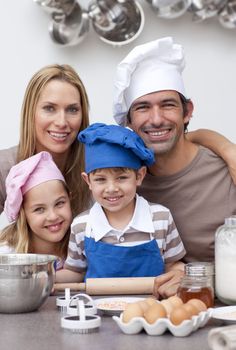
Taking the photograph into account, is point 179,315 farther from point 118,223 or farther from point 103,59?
point 103,59

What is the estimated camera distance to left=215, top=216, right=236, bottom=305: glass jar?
50.4 inches

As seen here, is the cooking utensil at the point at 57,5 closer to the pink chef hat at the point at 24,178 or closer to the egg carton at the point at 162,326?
the pink chef hat at the point at 24,178

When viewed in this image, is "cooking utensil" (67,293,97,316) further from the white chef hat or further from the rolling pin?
the white chef hat

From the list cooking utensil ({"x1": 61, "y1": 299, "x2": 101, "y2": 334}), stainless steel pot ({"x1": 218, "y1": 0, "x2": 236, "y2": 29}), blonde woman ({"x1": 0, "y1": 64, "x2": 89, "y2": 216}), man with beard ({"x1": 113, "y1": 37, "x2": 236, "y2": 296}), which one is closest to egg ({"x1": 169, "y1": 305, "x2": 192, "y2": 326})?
cooking utensil ({"x1": 61, "y1": 299, "x2": 101, "y2": 334})

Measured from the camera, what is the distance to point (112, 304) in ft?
4.09

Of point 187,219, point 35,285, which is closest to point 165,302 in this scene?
point 35,285

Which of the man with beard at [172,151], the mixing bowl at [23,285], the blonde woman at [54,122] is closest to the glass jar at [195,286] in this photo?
the mixing bowl at [23,285]

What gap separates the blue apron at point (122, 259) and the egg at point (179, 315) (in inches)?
20.5

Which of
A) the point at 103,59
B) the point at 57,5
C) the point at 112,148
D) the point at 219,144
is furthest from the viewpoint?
the point at 103,59

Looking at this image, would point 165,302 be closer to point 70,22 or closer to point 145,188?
point 145,188

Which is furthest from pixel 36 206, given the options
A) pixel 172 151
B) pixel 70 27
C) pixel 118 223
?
pixel 70 27

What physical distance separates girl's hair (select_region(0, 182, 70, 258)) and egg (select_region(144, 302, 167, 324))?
2.59ft

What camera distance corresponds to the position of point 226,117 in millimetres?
2701

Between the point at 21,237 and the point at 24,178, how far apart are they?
0.16m
